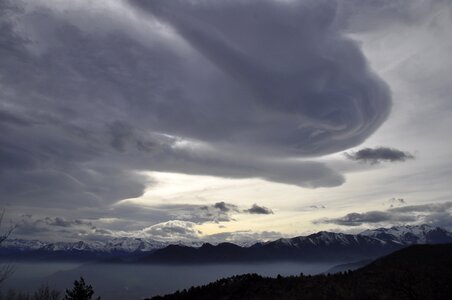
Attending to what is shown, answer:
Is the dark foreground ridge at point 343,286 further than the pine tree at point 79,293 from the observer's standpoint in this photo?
No

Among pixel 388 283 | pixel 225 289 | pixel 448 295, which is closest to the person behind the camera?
pixel 448 295

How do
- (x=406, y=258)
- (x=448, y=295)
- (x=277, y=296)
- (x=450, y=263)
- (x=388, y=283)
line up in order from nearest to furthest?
1. (x=448, y=295)
2. (x=388, y=283)
3. (x=277, y=296)
4. (x=450, y=263)
5. (x=406, y=258)

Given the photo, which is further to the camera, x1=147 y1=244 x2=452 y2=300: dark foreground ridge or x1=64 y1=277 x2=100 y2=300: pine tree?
x1=64 y1=277 x2=100 y2=300: pine tree

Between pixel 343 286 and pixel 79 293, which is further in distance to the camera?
pixel 79 293

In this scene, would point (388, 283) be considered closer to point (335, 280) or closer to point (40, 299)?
point (335, 280)

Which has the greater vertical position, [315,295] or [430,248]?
[430,248]

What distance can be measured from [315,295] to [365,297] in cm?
1284

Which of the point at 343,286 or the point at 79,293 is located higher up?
the point at 79,293

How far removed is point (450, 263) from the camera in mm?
101375

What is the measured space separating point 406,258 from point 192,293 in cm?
7816

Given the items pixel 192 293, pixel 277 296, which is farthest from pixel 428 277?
pixel 192 293

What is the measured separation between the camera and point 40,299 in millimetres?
141625

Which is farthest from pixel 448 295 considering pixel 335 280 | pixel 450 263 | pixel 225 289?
pixel 225 289

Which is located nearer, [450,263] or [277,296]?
[277,296]
